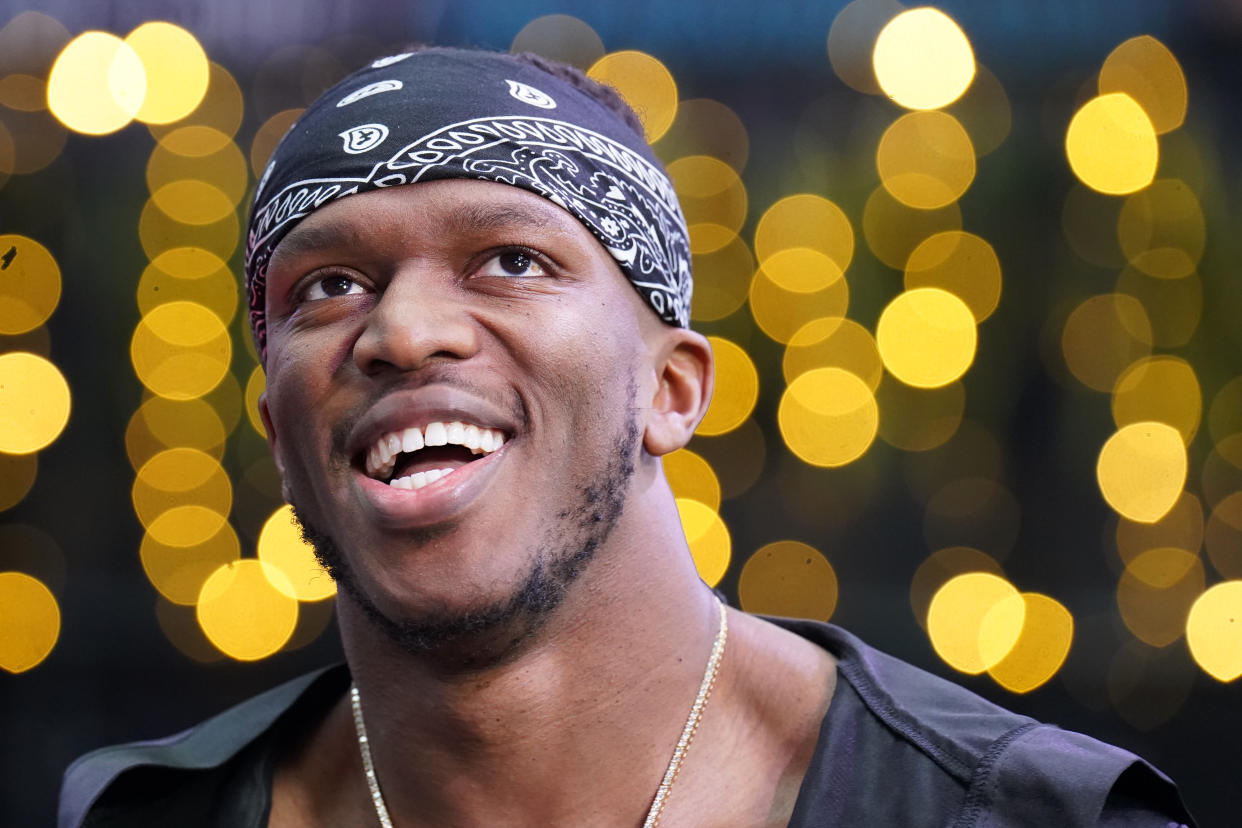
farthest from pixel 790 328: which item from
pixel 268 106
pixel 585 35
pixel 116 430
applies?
pixel 116 430

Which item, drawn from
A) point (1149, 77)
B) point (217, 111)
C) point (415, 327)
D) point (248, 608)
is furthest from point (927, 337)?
point (415, 327)

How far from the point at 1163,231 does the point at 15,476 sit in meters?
4.52

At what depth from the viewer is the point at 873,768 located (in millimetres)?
2182

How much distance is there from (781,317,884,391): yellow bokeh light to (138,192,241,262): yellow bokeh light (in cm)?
239

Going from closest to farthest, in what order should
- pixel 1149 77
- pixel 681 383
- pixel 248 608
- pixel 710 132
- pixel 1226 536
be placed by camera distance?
pixel 681 383 < pixel 1149 77 < pixel 1226 536 < pixel 710 132 < pixel 248 608

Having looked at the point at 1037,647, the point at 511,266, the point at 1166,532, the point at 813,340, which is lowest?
the point at 1037,647

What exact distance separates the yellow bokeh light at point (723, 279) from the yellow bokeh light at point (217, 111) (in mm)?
1986

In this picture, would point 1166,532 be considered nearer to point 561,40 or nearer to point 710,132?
point 710,132

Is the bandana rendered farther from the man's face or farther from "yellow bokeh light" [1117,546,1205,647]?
"yellow bokeh light" [1117,546,1205,647]

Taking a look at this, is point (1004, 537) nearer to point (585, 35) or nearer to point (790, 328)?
point (790, 328)

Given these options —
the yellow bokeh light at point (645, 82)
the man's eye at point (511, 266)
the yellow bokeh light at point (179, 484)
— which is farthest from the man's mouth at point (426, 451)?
the yellow bokeh light at point (179, 484)

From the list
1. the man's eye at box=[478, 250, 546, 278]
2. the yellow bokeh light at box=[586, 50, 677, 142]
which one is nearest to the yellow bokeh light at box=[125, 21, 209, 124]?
the yellow bokeh light at box=[586, 50, 677, 142]

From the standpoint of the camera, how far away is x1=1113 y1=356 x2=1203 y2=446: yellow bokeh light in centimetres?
532

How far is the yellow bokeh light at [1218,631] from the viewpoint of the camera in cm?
495
